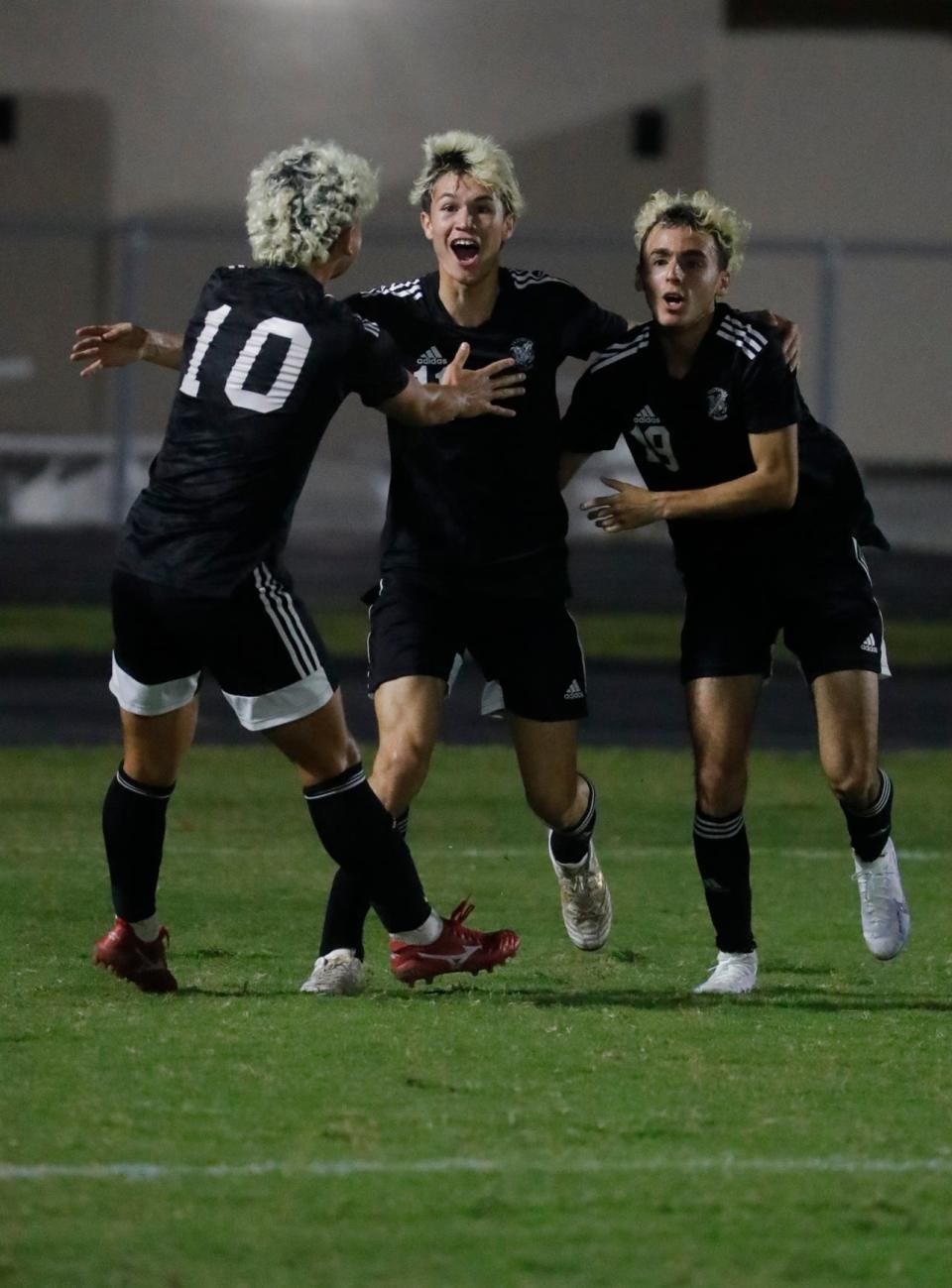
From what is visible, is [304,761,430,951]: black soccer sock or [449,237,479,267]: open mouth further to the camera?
[449,237,479,267]: open mouth

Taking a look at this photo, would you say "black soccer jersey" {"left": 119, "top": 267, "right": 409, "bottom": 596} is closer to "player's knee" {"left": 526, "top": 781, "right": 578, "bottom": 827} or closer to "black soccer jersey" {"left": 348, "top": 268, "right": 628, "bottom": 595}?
"black soccer jersey" {"left": 348, "top": 268, "right": 628, "bottom": 595}

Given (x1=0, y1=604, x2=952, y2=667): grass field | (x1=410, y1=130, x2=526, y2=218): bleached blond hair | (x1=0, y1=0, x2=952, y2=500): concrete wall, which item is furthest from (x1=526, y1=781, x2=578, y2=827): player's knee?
(x1=0, y1=0, x2=952, y2=500): concrete wall

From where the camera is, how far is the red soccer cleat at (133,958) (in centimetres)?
640

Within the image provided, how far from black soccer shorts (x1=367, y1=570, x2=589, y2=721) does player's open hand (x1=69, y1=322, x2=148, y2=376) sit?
3.08 feet

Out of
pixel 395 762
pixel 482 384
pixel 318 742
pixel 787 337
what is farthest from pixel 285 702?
pixel 787 337

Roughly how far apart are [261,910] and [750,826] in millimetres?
3199

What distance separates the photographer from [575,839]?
23.6 feet

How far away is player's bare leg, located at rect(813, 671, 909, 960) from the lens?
6.71m

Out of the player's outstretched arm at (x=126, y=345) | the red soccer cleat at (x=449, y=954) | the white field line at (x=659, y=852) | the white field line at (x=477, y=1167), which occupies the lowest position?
the white field line at (x=659, y=852)

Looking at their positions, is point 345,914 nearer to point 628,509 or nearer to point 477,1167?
point 628,509

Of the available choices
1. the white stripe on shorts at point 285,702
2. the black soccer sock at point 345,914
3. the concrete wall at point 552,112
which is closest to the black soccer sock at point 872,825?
the black soccer sock at point 345,914

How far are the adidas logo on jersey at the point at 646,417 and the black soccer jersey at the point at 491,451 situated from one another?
0.25 metres

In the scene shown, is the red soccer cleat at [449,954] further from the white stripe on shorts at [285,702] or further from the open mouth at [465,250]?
the open mouth at [465,250]

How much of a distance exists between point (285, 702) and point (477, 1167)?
172 cm
